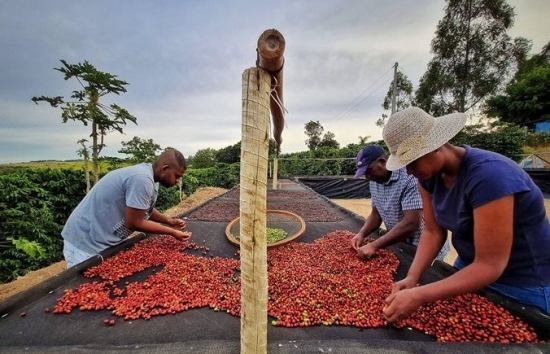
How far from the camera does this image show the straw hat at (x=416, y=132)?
1233 mm

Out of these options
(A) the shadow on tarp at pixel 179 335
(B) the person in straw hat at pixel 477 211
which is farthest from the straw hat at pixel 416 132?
(A) the shadow on tarp at pixel 179 335

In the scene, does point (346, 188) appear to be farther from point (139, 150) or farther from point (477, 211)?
point (477, 211)

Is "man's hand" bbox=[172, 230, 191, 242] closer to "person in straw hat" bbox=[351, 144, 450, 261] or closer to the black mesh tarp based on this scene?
"person in straw hat" bbox=[351, 144, 450, 261]

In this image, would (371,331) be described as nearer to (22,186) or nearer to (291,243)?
(291,243)

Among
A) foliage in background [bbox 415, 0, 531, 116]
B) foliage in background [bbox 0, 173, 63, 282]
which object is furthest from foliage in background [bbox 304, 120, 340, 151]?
foliage in background [bbox 0, 173, 63, 282]

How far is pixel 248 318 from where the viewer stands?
102 cm

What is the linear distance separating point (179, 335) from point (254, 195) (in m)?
0.88

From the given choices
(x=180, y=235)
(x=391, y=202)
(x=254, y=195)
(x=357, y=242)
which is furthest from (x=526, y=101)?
(x=254, y=195)

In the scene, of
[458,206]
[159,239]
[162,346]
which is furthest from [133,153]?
[458,206]

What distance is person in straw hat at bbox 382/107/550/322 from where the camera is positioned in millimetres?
1130

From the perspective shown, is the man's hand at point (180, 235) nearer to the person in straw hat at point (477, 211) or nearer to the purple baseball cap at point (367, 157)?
the purple baseball cap at point (367, 157)

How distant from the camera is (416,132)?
49.4 inches

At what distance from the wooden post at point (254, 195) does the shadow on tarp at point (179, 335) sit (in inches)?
11.1

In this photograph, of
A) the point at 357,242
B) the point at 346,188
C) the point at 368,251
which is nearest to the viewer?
the point at 368,251
